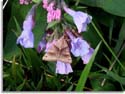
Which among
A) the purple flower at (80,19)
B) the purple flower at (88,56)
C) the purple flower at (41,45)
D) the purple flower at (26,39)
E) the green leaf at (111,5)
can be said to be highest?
the green leaf at (111,5)

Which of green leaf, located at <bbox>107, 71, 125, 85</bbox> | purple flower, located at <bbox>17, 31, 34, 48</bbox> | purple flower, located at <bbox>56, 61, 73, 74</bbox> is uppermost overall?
purple flower, located at <bbox>17, 31, 34, 48</bbox>

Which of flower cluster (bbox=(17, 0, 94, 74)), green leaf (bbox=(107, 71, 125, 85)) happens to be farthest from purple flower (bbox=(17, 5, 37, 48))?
green leaf (bbox=(107, 71, 125, 85))

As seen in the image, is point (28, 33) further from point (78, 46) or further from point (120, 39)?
point (120, 39)

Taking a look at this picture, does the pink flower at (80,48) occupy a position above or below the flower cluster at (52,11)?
below

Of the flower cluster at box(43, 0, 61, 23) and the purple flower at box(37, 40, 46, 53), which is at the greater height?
the flower cluster at box(43, 0, 61, 23)

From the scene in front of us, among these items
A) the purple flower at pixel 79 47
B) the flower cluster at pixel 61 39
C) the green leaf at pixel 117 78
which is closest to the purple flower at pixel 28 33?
the flower cluster at pixel 61 39

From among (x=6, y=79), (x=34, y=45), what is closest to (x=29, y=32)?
(x=34, y=45)

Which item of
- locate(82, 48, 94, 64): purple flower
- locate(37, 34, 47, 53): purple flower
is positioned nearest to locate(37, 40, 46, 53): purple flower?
locate(37, 34, 47, 53): purple flower

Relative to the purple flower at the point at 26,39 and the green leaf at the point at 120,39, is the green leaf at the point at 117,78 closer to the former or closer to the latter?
the green leaf at the point at 120,39

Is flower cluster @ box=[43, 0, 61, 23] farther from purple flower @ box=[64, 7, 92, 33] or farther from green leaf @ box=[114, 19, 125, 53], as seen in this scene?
green leaf @ box=[114, 19, 125, 53]
